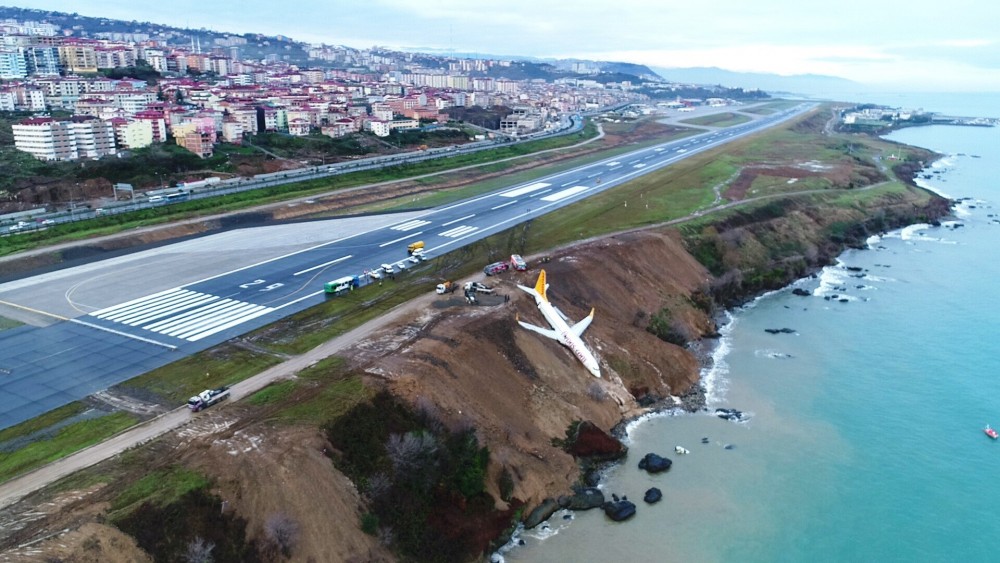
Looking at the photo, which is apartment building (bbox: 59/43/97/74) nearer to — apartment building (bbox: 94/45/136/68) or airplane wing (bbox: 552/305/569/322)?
apartment building (bbox: 94/45/136/68)

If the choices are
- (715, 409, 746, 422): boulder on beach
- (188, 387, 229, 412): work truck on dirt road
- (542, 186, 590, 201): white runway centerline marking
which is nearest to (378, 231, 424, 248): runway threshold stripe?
(542, 186, 590, 201): white runway centerline marking

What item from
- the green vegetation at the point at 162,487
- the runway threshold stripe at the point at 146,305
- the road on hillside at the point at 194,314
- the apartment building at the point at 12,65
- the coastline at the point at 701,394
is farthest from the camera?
the apartment building at the point at 12,65

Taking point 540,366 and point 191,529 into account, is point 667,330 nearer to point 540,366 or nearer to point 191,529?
point 540,366

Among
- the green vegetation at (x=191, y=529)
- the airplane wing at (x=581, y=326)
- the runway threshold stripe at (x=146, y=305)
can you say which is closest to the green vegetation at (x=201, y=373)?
the green vegetation at (x=191, y=529)

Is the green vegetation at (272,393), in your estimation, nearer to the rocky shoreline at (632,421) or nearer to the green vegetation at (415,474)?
the green vegetation at (415,474)

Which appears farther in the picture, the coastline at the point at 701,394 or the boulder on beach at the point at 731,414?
the boulder on beach at the point at 731,414

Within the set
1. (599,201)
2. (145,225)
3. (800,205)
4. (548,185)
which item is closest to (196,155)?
(145,225)

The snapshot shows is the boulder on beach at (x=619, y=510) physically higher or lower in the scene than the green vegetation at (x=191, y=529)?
lower

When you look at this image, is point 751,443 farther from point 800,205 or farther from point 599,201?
point 800,205
